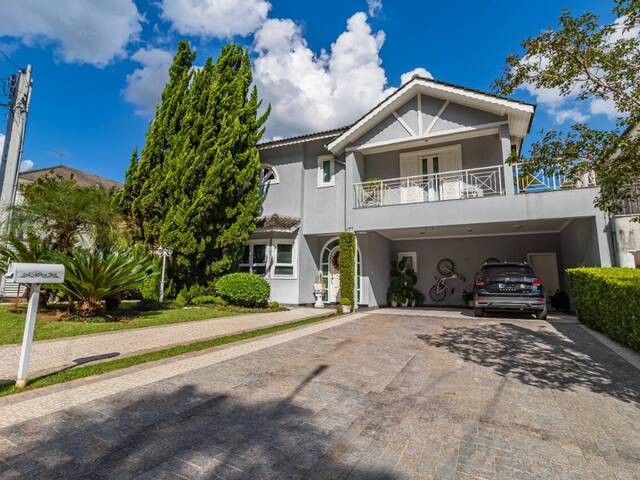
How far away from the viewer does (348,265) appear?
12633 mm

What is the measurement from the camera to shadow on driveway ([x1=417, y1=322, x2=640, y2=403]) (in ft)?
14.4

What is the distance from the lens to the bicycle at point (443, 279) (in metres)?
15.0

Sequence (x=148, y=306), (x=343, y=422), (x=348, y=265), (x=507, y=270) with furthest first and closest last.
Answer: (x=348, y=265), (x=148, y=306), (x=507, y=270), (x=343, y=422)

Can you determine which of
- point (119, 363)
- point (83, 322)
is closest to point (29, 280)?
point (119, 363)

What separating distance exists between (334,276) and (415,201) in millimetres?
5115

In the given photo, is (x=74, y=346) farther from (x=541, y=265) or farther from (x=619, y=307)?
(x=541, y=265)

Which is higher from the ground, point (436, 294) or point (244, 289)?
point (244, 289)

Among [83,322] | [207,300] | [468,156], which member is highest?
[468,156]

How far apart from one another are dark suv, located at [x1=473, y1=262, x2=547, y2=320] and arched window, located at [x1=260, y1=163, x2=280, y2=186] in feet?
33.5

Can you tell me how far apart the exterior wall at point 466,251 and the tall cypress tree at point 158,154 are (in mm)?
10778

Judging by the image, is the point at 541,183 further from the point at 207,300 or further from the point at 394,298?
the point at 207,300

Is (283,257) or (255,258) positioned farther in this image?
(255,258)

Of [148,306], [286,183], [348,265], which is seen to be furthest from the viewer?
[286,183]

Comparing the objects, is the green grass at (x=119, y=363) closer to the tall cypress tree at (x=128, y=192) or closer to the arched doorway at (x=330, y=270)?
the arched doorway at (x=330, y=270)
